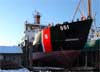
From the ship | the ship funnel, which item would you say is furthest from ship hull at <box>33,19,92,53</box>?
the ship funnel

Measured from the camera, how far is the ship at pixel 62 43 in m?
24.0

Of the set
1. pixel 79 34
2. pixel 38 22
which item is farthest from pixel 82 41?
pixel 38 22

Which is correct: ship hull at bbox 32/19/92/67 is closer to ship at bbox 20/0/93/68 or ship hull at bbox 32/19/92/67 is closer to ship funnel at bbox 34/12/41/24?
ship at bbox 20/0/93/68

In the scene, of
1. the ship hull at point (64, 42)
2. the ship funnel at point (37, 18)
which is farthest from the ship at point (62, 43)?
the ship funnel at point (37, 18)

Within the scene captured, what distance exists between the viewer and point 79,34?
24.1m

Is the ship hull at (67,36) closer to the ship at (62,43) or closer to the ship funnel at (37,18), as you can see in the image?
the ship at (62,43)

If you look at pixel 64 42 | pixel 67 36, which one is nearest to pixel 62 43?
pixel 64 42

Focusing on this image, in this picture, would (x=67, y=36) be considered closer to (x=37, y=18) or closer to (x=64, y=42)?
(x=64, y=42)

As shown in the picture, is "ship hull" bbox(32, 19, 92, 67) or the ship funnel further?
the ship funnel

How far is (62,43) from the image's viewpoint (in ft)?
80.6

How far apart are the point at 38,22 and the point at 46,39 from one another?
9892mm

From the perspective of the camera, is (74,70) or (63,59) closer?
(74,70)

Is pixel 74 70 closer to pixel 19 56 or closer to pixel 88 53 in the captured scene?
pixel 88 53

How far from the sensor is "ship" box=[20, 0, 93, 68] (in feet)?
78.9
